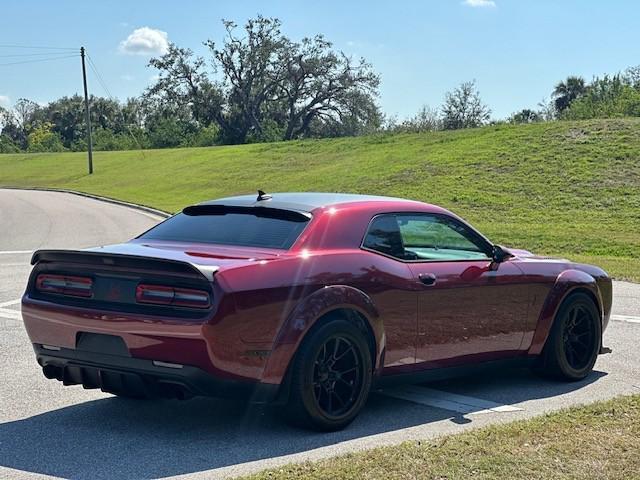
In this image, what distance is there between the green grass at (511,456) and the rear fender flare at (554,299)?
4.75 ft

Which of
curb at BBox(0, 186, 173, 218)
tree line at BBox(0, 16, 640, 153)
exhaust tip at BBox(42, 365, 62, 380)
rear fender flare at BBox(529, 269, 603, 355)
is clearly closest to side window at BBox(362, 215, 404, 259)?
rear fender flare at BBox(529, 269, 603, 355)

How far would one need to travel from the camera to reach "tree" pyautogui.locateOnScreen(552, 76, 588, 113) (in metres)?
81.1

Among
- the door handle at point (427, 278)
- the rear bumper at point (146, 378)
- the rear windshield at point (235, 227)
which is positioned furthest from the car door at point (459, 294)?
the rear bumper at point (146, 378)

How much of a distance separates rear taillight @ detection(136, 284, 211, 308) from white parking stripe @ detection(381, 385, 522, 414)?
2.11 m

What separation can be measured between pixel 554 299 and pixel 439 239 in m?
1.13

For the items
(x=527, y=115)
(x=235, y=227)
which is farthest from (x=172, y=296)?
(x=527, y=115)

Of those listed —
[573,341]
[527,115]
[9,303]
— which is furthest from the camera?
[527,115]

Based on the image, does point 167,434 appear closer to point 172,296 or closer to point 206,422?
point 206,422

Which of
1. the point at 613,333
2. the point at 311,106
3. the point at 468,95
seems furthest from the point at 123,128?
the point at 613,333

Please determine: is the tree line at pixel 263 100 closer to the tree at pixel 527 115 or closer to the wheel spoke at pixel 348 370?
the tree at pixel 527 115

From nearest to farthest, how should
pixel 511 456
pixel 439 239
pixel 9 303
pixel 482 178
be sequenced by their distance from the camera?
pixel 511 456, pixel 439 239, pixel 9 303, pixel 482 178

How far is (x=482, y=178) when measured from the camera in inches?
1312

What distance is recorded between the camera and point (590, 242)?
2125 cm

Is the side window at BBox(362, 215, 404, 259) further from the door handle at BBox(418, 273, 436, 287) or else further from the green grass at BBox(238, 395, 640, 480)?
the green grass at BBox(238, 395, 640, 480)
